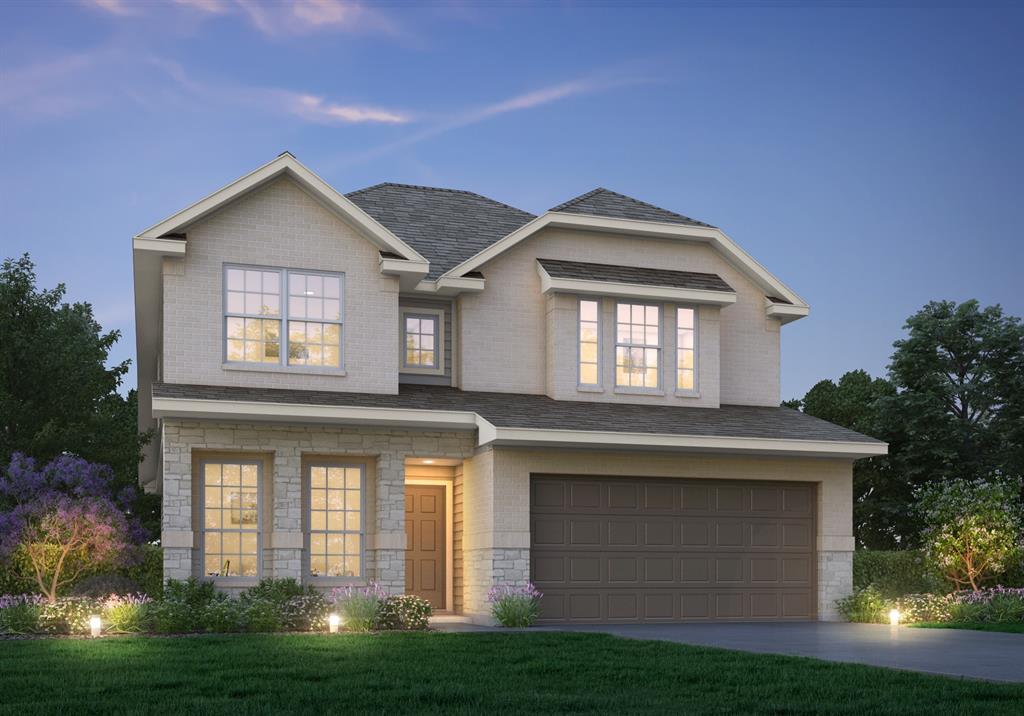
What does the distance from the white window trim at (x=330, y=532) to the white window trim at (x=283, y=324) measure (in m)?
1.63

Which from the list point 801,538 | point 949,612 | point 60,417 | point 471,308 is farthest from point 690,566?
point 60,417

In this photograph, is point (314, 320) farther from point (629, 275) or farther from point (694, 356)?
point (694, 356)

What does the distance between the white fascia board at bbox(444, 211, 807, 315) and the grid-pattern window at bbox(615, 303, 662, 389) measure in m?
1.70

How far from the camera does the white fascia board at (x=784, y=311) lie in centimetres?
2502

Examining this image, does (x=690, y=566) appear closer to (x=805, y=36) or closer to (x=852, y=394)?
(x=805, y=36)

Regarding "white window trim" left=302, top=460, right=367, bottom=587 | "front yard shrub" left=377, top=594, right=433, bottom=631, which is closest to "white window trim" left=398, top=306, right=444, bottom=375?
"white window trim" left=302, top=460, right=367, bottom=587

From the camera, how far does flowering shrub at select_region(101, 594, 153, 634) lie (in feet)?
56.0

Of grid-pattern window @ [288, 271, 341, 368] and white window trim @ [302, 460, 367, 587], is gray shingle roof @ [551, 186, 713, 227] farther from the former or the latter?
white window trim @ [302, 460, 367, 587]

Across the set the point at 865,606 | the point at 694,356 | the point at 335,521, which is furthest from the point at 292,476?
the point at 865,606

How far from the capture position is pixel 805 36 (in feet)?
80.3

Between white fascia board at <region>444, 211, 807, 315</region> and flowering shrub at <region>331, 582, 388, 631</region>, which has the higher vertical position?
white fascia board at <region>444, 211, 807, 315</region>

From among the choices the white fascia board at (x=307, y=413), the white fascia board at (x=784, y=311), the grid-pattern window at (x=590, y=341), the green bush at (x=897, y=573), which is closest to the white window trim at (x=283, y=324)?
the white fascia board at (x=307, y=413)

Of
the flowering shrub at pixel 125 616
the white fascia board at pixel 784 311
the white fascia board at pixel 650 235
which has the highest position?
the white fascia board at pixel 650 235

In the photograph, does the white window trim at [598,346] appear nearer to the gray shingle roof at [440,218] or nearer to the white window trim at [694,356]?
the white window trim at [694,356]
